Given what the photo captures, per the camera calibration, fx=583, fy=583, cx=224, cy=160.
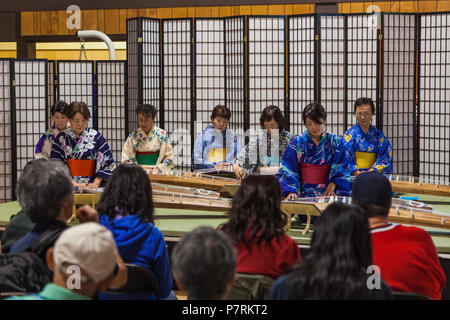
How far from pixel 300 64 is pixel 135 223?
4.80 metres

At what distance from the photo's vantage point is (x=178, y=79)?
7867 millimetres

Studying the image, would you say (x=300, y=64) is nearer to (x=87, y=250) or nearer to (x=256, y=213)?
(x=256, y=213)

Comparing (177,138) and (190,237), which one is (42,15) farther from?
(190,237)

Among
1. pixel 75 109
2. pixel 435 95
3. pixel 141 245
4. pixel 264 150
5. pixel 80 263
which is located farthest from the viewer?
pixel 435 95

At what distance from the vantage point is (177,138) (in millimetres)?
8016

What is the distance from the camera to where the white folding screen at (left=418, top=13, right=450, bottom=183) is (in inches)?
Answer: 277

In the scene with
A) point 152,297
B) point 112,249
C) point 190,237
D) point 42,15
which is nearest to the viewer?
point 190,237

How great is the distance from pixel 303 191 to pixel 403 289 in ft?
8.66

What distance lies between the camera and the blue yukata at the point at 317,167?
17.1 ft

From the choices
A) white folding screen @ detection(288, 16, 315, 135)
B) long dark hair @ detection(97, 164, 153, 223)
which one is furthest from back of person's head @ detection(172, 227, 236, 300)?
white folding screen @ detection(288, 16, 315, 135)

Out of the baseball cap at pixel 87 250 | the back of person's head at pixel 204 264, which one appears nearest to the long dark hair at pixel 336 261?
the back of person's head at pixel 204 264

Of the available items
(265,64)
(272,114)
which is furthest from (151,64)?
(272,114)

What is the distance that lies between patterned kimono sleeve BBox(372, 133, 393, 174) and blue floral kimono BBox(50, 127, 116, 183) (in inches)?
113

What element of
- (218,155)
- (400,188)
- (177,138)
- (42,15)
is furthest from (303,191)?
(42,15)
